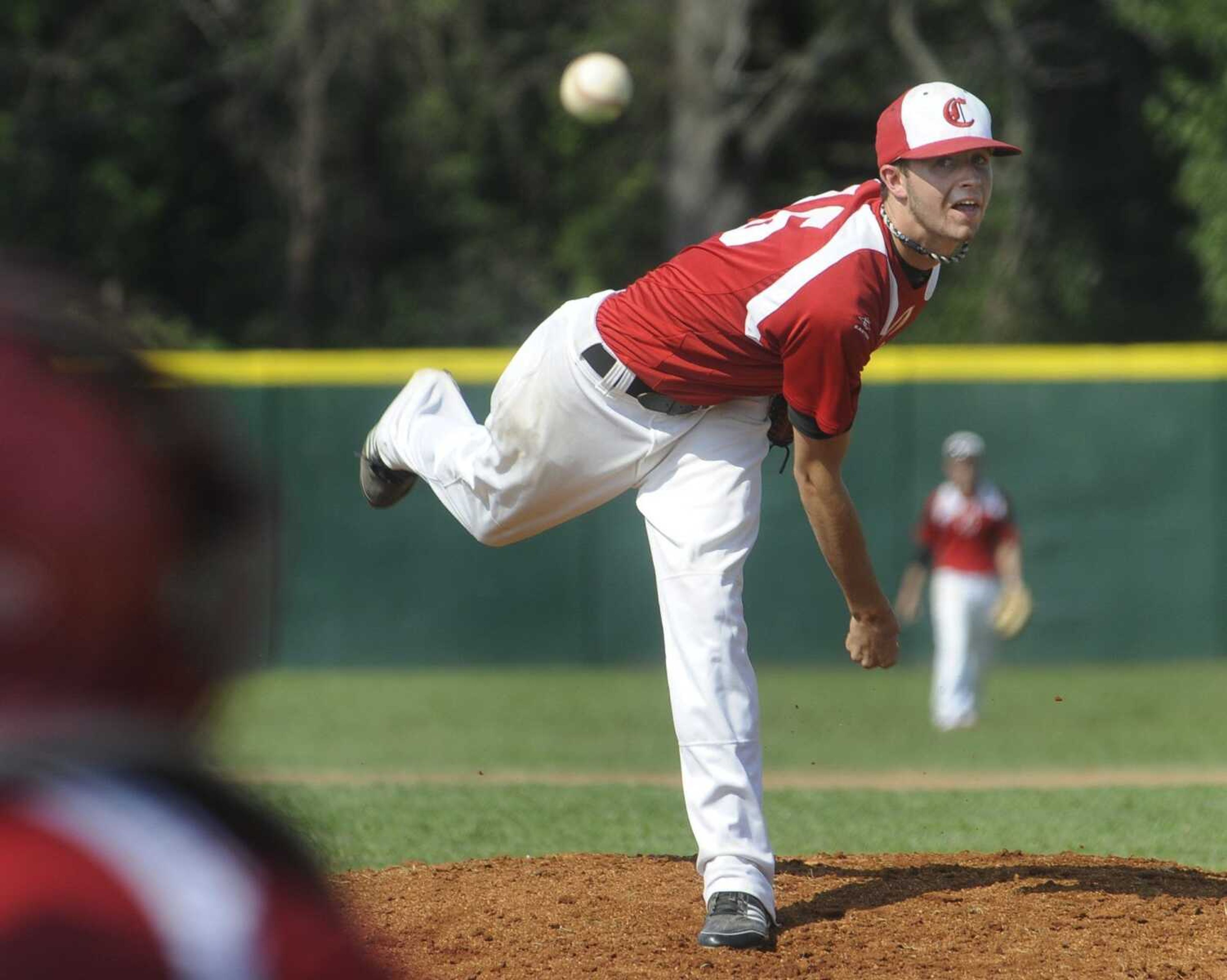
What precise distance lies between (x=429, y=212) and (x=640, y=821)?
63.3 feet

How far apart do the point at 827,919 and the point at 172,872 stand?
3387 mm

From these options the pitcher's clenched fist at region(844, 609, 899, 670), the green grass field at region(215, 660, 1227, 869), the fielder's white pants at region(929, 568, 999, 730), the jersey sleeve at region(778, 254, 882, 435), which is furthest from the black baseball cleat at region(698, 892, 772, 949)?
the fielder's white pants at region(929, 568, 999, 730)

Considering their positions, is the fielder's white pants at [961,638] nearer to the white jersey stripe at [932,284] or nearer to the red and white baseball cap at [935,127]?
the white jersey stripe at [932,284]

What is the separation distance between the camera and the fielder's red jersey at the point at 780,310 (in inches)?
151

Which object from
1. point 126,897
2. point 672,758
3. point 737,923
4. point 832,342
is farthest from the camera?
point 672,758

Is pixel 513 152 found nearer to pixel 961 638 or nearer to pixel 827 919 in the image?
pixel 961 638

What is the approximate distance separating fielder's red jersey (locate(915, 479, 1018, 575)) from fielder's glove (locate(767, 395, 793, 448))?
23.7ft

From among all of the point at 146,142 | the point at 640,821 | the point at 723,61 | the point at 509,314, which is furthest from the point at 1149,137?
the point at 640,821

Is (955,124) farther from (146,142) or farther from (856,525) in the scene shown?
(146,142)

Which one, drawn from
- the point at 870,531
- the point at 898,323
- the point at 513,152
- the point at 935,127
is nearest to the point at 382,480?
the point at 898,323

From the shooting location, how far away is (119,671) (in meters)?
1.04

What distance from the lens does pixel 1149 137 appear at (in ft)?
76.7


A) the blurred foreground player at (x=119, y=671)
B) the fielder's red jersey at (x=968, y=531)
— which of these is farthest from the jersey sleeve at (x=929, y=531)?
the blurred foreground player at (x=119, y=671)

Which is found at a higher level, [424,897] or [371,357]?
[371,357]
